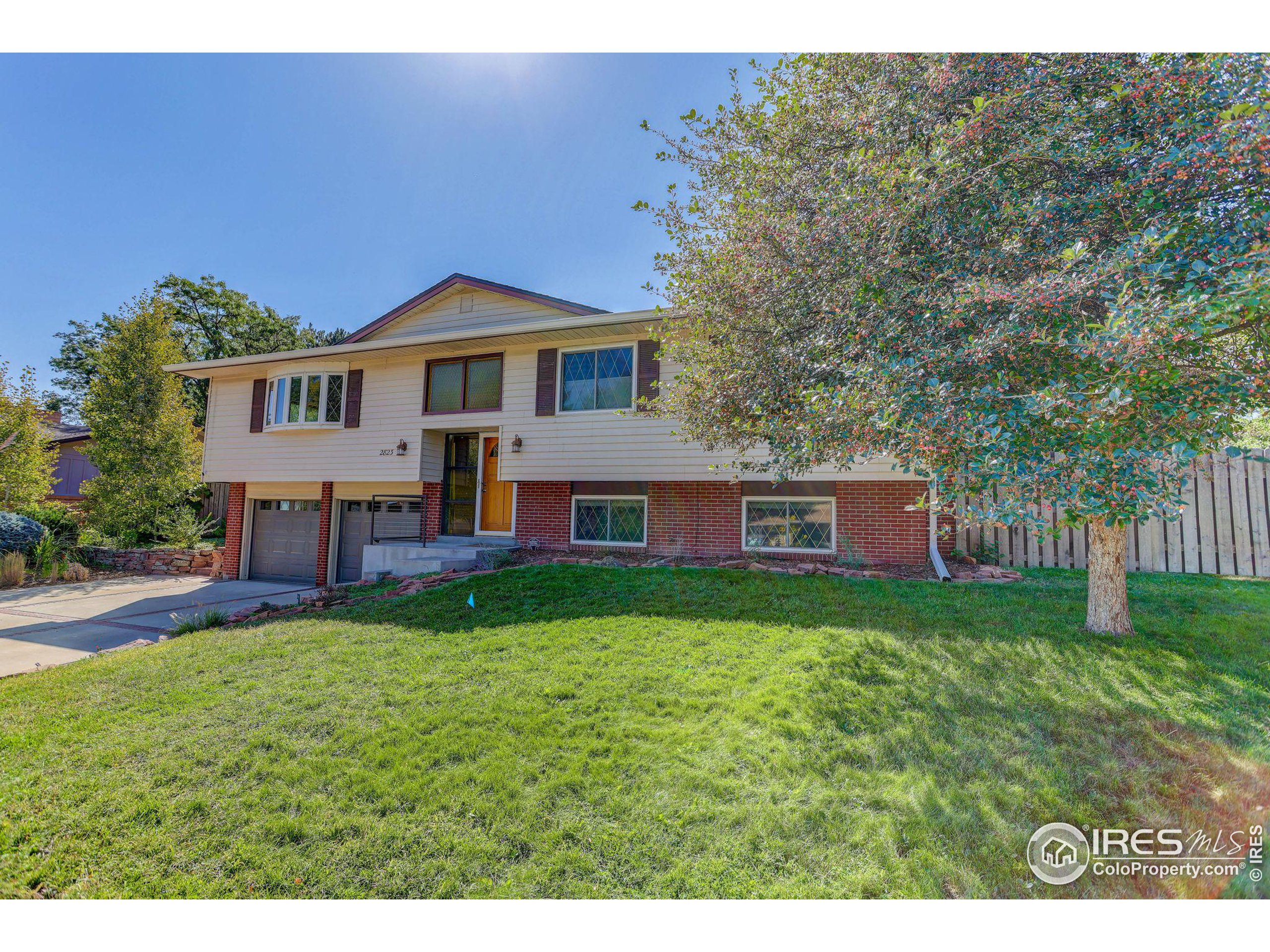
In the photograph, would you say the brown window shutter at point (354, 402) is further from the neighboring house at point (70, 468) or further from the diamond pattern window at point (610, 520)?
the neighboring house at point (70, 468)

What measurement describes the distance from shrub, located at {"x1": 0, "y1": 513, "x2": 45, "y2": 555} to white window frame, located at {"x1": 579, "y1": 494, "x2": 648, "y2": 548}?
12.4m

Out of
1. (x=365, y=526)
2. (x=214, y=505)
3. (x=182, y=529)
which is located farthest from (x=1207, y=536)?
(x=214, y=505)

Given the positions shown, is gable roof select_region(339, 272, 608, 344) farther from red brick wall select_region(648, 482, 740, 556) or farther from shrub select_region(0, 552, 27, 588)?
shrub select_region(0, 552, 27, 588)

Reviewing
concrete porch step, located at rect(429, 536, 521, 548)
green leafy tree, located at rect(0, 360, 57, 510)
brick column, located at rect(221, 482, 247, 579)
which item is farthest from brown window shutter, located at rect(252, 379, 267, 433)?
green leafy tree, located at rect(0, 360, 57, 510)

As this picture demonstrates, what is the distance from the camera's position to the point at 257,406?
12.8 metres

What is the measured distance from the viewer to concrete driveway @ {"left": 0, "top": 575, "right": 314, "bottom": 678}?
21.1ft

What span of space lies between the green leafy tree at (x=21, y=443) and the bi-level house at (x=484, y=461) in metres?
4.64

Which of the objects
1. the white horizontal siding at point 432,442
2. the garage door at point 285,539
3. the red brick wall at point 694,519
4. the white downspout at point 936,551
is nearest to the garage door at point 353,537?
the garage door at point 285,539

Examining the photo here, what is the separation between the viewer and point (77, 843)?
260 cm
